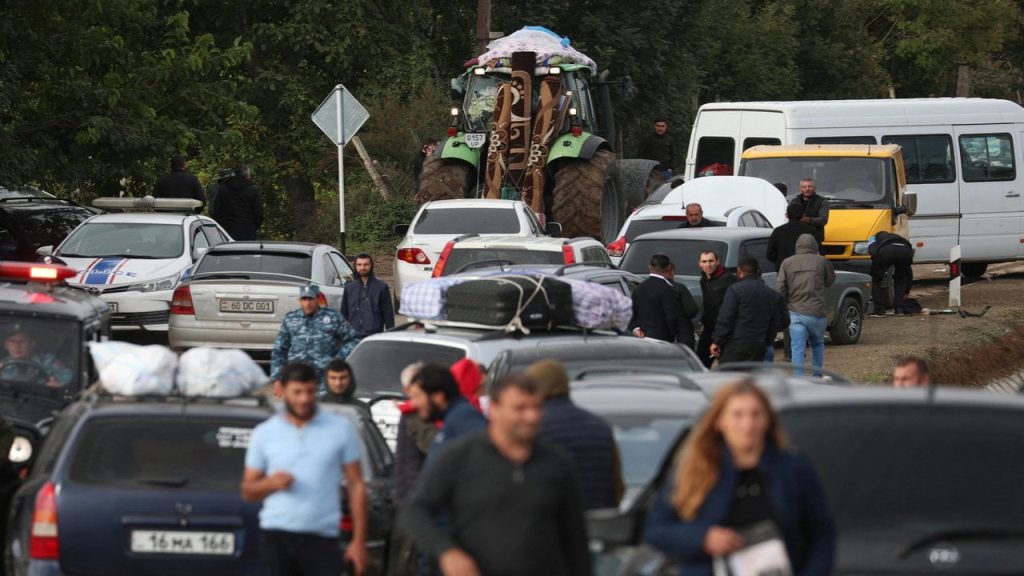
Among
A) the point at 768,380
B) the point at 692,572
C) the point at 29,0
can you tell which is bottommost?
the point at 692,572

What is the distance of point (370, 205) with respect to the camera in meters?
36.6

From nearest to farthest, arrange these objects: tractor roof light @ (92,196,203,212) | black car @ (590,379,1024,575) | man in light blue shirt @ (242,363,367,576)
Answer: black car @ (590,379,1024,575) → man in light blue shirt @ (242,363,367,576) → tractor roof light @ (92,196,203,212)

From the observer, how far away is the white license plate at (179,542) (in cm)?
814

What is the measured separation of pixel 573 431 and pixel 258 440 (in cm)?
132

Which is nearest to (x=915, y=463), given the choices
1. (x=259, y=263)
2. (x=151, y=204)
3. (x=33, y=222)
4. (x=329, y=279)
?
(x=259, y=263)

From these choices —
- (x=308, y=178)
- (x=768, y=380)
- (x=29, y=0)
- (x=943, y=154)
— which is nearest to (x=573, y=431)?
(x=768, y=380)

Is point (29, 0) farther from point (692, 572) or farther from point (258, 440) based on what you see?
point (692, 572)

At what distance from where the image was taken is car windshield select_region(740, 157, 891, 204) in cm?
2595

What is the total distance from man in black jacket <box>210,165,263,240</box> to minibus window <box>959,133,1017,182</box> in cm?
1079

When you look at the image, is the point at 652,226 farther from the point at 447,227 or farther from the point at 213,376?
the point at 213,376

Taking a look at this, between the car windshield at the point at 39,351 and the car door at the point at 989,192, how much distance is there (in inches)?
756

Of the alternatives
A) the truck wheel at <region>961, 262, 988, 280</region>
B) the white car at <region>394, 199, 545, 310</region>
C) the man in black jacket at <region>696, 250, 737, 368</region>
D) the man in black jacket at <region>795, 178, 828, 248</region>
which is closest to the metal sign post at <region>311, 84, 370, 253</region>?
the white car at <region>394, 199, 545, 310</region>

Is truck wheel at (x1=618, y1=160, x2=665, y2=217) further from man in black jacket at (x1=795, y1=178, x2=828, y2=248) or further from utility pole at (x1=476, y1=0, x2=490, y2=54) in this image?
man in black jacket at (x1=795, y1=178, x2=828, y2=248)

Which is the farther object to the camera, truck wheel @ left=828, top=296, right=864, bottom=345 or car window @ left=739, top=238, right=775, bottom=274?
truck wheel @ left=828, top=296, right=864, bottom=345
